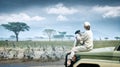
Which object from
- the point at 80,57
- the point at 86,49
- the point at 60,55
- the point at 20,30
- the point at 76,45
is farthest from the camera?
the point at 20,30

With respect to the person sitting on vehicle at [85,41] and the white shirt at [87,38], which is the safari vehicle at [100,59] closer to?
the person sitting on vehicle at [85,41]

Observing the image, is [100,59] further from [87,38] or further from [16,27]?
[16,27]

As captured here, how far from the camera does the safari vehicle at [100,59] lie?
596 centimetres

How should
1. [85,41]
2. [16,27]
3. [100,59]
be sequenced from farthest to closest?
[16,27]
[85,41]
[100,59]

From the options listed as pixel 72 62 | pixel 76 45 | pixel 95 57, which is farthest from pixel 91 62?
pixel 76 45

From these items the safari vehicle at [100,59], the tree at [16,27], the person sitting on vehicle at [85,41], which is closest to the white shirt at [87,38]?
the person sitting on vehicle at [85,41]

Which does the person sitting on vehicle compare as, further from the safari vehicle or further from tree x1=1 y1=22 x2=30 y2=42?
tree x1=1 y1=22 x2=30 y2=42

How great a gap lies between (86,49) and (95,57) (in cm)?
74

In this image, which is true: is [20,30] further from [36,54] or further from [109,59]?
[109,59]

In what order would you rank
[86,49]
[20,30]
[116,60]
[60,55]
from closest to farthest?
[116,60] → [86,49] → [60,55] → [20,30]

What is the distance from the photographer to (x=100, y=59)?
618 centimetres

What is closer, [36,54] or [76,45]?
[76,45]

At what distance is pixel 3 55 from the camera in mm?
23078

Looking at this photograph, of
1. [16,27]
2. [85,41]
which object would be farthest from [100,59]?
[16,27]
